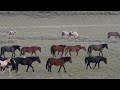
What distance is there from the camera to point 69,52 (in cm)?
1633

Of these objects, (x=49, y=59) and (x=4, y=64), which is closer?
(x=4, y=64)

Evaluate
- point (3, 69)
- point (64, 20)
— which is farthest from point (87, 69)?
point (64, 20)

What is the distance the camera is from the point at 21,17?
4509cm

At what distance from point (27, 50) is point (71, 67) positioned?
10.3ft

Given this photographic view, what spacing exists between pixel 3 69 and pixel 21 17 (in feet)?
110

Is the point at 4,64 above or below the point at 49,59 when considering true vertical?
below

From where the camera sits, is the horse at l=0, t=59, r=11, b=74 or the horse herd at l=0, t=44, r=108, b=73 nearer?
the horse at l=0, t=59, r=11, b=74

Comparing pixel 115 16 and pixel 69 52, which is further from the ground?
pixel 115 16

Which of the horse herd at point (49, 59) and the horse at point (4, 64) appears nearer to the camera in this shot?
the horse at point (4, 64)

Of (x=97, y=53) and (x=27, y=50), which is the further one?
(x=97, y=53)
